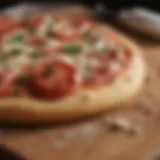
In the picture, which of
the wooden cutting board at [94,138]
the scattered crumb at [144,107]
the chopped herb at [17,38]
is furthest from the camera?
the chopped herb at [17,38]

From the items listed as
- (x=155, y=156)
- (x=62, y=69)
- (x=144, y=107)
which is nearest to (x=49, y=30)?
(x=62, y=69)

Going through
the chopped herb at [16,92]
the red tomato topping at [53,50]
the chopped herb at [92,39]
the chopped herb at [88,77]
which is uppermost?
the chopped herb at [92,39]

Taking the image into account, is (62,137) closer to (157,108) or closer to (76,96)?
(76,96)

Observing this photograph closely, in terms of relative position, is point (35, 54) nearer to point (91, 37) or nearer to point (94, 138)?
point (91, 37)

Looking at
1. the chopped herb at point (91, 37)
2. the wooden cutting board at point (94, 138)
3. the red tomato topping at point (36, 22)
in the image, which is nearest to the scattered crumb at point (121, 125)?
the wooden cutting board at point (94, 138)

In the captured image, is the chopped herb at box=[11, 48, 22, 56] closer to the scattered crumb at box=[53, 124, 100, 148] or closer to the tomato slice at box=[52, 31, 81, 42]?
the tomato slice at box=[52, 31, 81, 42]

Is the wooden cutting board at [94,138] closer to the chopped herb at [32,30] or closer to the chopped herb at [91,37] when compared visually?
the chopped herb at [91,37]

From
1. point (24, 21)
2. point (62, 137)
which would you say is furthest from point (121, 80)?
point (24, 21)
